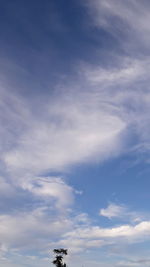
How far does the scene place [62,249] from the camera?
124812 millimetres

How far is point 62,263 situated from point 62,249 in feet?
13.0

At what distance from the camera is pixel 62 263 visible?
12362 cm
